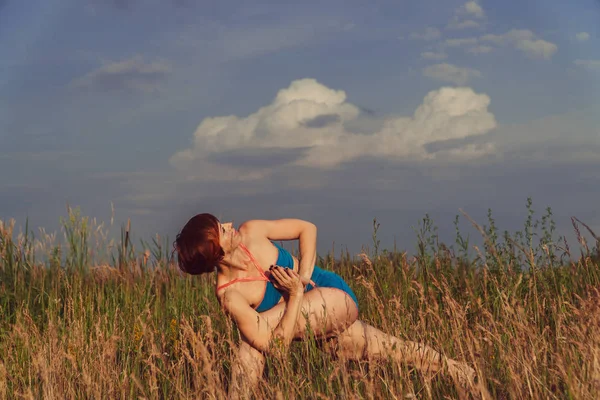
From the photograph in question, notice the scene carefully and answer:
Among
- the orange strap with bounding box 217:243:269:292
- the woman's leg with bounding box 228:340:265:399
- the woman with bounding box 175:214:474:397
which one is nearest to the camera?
the woman's leg with bounding box 228:340:265:399

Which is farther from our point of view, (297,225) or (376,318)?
(376,318)

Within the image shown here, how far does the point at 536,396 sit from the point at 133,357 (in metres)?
3.68

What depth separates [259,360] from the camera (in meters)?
4.28

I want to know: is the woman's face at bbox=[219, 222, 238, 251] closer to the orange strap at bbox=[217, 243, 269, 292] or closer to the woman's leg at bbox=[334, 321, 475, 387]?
the orange strap at bbox=[217, 243, 269, 292]

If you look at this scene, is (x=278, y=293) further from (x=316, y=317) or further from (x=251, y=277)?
(x=316, y=317)

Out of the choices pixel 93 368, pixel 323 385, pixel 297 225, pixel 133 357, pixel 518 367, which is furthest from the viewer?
pixel 133 357

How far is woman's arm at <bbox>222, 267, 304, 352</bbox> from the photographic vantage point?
13.1ft

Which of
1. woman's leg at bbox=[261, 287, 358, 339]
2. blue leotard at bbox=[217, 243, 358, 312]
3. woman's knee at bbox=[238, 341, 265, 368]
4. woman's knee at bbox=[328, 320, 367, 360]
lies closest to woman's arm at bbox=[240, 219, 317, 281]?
blue leotard at bbox=[217, 243, 358, 312]

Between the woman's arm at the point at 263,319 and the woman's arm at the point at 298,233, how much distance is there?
0.36m

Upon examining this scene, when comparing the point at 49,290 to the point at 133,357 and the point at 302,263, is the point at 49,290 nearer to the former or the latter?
the point at 133,357

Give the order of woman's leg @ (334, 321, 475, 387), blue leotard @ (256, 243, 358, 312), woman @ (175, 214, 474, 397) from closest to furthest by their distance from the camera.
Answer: woman's leg @ (334, 321, 475, 387) < woman @ (175, 214, 474, 397) < blue leotard @ (256, 243, 358, 312)

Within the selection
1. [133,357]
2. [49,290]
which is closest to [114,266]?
[49,290]

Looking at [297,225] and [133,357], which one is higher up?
[297,225]

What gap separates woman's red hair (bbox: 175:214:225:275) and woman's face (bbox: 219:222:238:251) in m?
0.05
